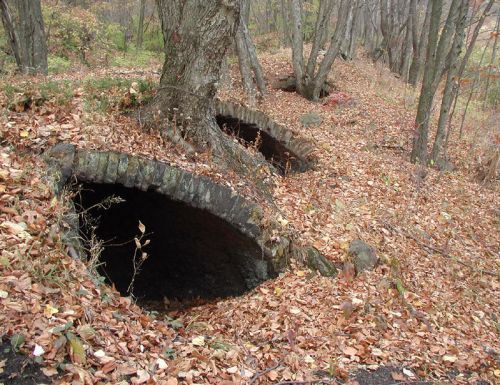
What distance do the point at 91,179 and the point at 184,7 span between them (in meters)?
2.64

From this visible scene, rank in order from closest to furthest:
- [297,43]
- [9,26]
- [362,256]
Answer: [362,256] → [9,26] → [297,43]

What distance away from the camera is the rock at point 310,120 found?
10.2 m

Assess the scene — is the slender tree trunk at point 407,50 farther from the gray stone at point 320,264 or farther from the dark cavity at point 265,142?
the gray stone at point 320,264

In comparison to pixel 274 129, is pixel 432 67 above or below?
above

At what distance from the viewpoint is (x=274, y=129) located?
28.4 ft

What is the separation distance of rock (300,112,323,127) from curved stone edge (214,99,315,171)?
1.58 m

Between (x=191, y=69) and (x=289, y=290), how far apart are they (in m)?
3.26

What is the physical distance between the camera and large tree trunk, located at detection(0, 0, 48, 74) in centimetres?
998

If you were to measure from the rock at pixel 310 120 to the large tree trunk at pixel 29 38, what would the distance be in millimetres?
6079

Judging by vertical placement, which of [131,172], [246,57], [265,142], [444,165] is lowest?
[444,165]

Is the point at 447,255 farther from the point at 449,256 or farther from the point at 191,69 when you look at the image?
the point at 191,69

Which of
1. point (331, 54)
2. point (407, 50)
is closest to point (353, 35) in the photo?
point (407, 50)

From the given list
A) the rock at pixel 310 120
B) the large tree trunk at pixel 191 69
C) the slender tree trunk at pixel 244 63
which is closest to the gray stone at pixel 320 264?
the large tree trunk at pixel 191 69

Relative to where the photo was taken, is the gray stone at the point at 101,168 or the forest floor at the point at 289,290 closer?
the forest floor at the point at 289,290
